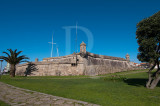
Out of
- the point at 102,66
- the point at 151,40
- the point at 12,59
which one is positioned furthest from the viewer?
the point at 102,66

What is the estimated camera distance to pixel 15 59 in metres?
24.1

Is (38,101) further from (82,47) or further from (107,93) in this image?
(82,47)

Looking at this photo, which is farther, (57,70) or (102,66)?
(102,66)

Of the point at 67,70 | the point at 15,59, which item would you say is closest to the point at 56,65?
the point at 67,70

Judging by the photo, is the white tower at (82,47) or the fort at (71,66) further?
the white tower at (82,47)

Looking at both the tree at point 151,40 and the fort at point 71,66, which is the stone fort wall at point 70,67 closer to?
the fort at point 71,66

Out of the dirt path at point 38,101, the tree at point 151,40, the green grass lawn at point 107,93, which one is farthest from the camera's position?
the tree at point 151,40

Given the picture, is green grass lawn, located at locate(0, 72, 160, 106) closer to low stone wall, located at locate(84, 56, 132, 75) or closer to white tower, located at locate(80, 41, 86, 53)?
low stone wall, located at locate(84, 56, 132, 75)

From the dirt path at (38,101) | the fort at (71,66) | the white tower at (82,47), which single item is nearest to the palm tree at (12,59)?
the fort at (71,66)

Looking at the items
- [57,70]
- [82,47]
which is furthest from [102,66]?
[57,70]

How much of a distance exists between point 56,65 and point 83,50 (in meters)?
7.87

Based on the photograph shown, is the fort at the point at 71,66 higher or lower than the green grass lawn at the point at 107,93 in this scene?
higher

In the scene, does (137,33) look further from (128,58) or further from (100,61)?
(128,58)

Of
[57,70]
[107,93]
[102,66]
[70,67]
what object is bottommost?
[107,93]
